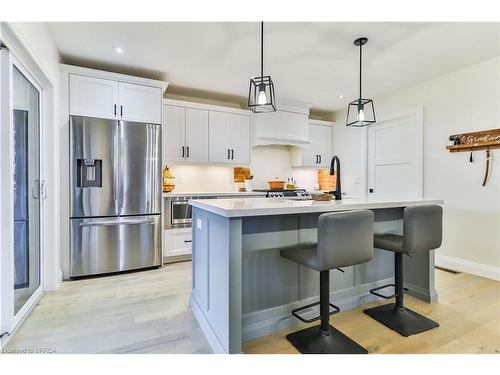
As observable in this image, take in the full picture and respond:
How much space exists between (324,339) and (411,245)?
0.92 m

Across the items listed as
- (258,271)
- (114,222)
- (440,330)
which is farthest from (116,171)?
(440,330)

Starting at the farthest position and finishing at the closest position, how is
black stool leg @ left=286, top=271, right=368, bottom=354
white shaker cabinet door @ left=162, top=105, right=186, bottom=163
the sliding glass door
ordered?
white shaker cabinet door @ left=162, top=105, right=186, bottom=163
the sliding glass door
black stool leg @ left=286, top=271, right=368, bottom=354

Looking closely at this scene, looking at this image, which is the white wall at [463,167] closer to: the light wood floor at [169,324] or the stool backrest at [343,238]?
the light wood floor at [169,324]

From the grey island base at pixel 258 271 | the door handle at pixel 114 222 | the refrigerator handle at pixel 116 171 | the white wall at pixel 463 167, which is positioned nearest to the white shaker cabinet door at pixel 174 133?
the refrigerator handle at pixel 116 171

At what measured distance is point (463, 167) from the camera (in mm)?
3480

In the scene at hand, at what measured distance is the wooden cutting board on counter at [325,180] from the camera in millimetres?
A: 5676

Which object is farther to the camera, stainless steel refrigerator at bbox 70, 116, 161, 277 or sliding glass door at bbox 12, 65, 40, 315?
stainless steel refrigerator at bbox 70, 116, 161, 277

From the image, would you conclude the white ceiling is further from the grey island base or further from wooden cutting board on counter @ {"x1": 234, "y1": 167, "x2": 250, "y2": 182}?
the grey island base

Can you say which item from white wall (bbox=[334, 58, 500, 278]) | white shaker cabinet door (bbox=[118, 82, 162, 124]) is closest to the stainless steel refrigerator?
white shaker cabinet door (bbox=[118, 82, 162, 124])

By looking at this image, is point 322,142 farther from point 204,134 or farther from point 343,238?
point 343,238

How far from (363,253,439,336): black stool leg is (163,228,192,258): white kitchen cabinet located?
8.11 feet

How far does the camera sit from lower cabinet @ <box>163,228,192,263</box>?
12.4ft
